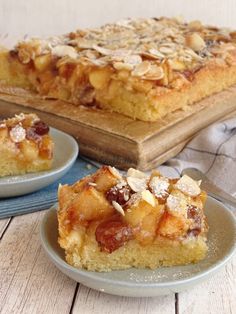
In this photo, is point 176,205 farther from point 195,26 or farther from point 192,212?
point 195,26

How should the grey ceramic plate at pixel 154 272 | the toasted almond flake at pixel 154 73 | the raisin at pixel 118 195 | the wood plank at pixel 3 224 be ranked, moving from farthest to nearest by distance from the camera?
the toasted almond flake at pixel 154 73 < the wood plank at pixel 3 224 < the raisin at pixel 118 195 < the grey ceramic plate at pixel 154 272

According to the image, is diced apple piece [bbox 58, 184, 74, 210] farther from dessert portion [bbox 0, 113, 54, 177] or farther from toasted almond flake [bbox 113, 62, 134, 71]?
toasted almond flake [bbox 113, 62, 134, 71]

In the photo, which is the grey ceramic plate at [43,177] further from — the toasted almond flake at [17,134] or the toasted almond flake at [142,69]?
the toasted almond flake at [142,69]

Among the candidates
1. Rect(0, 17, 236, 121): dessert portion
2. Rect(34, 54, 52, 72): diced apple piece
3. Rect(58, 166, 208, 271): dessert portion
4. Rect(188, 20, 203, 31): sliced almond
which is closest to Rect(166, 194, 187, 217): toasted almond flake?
Rect(58, 166, 208, 271): dessert portion

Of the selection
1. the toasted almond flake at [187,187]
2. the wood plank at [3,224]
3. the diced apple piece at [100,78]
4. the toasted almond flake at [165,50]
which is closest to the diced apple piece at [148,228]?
the toasted almond flake at [187,187]

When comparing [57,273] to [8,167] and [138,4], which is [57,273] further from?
[138,4]

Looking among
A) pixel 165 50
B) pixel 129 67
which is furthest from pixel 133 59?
pixel 165 50
